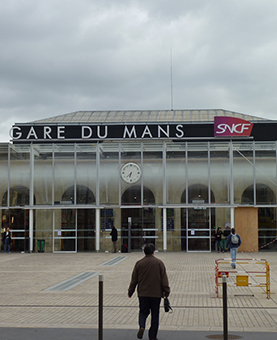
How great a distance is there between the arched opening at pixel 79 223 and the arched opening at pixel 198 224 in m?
5.74

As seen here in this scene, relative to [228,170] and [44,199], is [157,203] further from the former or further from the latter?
[44,199]

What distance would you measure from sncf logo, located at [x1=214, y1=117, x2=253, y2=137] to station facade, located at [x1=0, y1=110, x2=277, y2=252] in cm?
18

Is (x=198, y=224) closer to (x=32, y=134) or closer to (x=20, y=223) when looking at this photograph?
(x=20, y=223)

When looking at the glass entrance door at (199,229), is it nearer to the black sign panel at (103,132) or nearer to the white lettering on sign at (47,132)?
the black sign panel at (103,132)

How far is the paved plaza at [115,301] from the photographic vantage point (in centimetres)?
959

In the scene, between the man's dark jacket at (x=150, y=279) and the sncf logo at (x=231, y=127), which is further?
the sncf logo at (x=231, y=127)

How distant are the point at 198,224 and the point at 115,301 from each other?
18.1 m

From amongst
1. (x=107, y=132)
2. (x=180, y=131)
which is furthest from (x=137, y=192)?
(x=180, y=131)

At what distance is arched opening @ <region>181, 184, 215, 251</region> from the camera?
98.1 feet

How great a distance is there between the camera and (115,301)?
12.4 m

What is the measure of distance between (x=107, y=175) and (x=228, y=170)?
7.62 metres

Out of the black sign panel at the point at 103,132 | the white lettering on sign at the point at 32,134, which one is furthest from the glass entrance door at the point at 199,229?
the white lettering on sign at the point at 32,134

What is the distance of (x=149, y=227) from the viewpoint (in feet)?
99.2

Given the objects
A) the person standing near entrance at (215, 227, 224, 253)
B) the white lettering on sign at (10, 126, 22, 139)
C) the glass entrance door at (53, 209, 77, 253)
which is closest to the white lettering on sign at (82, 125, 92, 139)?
the white lettering on sign at (10, 126, 22, 139)
